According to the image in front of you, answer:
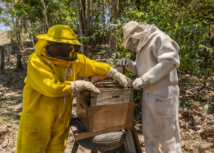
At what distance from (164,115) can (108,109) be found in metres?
0.69

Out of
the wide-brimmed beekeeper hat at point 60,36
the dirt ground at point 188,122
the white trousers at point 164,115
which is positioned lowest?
the dirt ground at point 188,122

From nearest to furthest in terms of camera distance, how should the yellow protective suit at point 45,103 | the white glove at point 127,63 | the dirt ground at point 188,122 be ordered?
1. the yellow protective suit at point 45,103
2. the white glove at point 127,63
3. the dirt ground at point 188,122

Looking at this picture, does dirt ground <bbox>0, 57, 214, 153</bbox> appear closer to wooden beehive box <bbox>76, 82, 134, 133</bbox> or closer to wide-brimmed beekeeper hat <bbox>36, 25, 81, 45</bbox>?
wooden beehive box <bbox>76, 82, 134, 133</bbox>

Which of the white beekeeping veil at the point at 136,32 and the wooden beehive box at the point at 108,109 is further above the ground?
the white beekeeping veil at the point at 136,32

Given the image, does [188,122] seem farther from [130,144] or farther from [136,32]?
[136,32]

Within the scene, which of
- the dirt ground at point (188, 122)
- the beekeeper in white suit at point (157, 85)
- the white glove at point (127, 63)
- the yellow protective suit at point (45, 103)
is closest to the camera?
the yellow protective suit at point (45, 103)

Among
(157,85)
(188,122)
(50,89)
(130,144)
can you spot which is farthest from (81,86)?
(188,122)

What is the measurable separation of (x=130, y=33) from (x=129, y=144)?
1.57m

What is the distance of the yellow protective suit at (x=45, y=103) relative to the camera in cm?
164

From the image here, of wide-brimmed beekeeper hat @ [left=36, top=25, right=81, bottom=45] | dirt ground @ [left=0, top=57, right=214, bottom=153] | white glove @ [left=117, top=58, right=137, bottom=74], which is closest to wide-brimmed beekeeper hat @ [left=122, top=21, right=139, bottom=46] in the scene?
white glove @ [left=117, top=58, right=137, bottom=74]

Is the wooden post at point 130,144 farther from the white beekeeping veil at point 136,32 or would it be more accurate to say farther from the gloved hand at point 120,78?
the white beekeeping veil at point 136,32

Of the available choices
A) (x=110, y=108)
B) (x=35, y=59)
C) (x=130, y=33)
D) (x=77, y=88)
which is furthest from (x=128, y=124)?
(x=35, y=59)

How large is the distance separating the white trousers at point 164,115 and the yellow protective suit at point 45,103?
3.29 ft

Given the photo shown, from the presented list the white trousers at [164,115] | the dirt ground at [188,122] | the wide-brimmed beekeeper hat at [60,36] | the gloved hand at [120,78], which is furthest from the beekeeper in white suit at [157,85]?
the dirt ground at [188,122]
